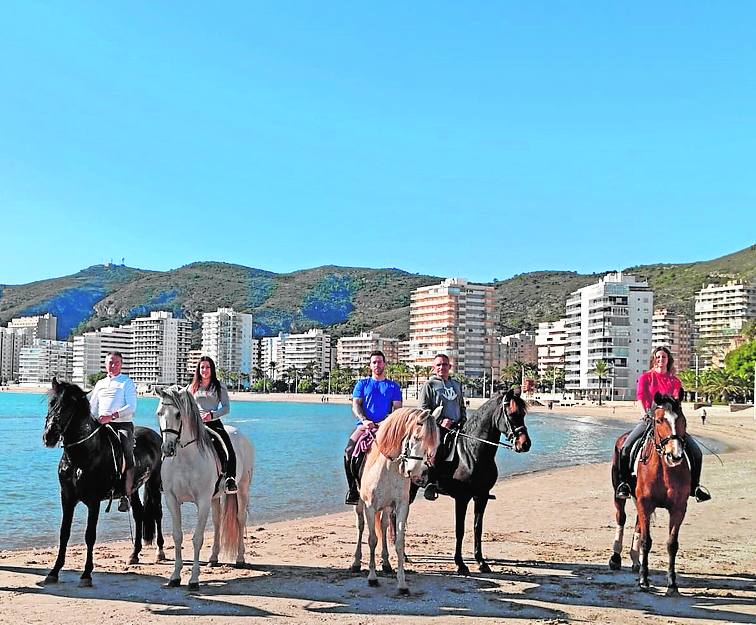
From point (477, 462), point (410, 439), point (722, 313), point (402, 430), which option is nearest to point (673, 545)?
point (477, 462)

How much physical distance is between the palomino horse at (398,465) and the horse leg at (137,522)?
11.0ft

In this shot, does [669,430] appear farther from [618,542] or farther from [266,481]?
[266,481]

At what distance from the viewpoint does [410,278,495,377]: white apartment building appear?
178875mm

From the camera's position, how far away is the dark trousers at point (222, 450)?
32.3 feet

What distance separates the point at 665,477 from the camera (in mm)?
8969

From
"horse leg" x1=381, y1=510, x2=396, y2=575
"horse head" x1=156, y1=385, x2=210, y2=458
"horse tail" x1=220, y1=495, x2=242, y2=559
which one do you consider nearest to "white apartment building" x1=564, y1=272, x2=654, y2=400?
"horse leg" x1=381, y1=510, x2=396, y2=575

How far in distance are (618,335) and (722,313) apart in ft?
203

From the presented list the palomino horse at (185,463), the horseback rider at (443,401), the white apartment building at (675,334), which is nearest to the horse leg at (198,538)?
the palomino horse at (185,463)

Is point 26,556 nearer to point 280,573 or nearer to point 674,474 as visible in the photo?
point 280,573

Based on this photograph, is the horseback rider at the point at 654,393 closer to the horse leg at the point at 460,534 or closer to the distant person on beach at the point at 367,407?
the horse leg at the point at 460,534

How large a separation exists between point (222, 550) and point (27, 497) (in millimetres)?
13404

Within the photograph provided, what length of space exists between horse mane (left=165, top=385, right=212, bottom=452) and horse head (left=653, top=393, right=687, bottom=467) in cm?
502

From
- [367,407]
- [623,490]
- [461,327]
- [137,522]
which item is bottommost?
[137,522]

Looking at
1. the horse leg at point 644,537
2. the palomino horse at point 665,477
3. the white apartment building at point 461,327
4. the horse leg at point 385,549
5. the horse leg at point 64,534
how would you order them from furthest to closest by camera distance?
the white apartment building at point 461,327 < the horse leg at point 385,549 < the horse leg at point 64,534 < the horse leg at point 644,537 < the palomino horse at point 665,477
